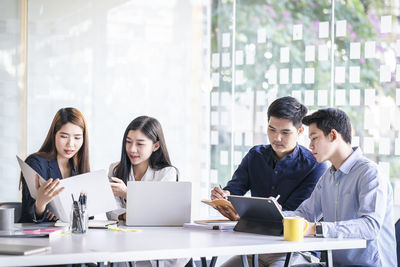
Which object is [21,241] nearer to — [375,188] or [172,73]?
[375,188]

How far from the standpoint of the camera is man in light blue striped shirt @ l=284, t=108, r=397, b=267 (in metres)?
2.87

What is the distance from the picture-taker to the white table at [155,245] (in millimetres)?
2311

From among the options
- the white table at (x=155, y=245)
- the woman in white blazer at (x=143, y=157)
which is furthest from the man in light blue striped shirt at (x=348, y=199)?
the woman in white blazer at (x=143, y=157)

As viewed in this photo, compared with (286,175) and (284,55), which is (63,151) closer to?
(286,175)

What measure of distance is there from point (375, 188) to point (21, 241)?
1616 millimetres

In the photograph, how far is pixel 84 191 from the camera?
10.2 ft

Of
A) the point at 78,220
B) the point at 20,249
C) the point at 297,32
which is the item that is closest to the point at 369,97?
the point at 297,32

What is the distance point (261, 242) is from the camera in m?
2.74

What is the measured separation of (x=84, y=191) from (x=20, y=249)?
0.82 metres

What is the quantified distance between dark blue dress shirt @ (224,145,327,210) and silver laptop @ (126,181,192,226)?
715 millimetres

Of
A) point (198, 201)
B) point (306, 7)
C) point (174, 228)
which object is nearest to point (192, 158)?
→ point (198, 201)

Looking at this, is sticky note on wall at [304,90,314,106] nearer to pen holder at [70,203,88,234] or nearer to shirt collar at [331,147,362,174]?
shirt collar at [331,147,362,174]

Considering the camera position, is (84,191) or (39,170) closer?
(84,191)

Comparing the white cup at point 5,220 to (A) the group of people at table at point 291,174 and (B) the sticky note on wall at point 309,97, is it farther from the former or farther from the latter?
(B) the sticky note on wall at point 309,97
